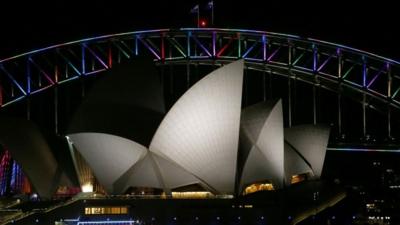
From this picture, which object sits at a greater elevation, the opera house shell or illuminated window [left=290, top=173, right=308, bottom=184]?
the opera house shell

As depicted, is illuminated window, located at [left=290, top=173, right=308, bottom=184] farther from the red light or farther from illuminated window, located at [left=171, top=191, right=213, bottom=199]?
the red light

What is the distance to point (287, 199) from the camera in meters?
54.3

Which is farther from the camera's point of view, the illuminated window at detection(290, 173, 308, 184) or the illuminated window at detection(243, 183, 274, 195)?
the illuminated window at detection(290, 173, 308, 184)

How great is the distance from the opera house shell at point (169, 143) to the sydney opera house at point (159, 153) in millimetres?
75

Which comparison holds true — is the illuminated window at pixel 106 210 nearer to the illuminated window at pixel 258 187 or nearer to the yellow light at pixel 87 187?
the yellow light at pixel 87 187

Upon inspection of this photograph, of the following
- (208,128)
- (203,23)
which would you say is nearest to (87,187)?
(208,128)

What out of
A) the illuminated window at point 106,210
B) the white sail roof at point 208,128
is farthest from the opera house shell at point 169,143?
the illuminated window at point 106,210

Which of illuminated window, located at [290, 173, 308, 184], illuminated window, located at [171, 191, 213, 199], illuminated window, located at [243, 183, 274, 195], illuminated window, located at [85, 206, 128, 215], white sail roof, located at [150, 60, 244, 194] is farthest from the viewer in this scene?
illuminated window, located at [290, 173, 308, 184]

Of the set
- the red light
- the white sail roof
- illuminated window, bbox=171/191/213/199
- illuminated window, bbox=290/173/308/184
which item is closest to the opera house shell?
the white sail roof

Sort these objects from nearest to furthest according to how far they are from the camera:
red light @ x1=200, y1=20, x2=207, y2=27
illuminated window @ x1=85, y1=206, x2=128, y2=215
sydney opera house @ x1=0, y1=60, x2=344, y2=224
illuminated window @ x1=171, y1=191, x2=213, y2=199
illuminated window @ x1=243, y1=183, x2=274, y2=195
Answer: sydney opera house @ x1=0, y1=60, x2=344, y2=224 < illuminated window @ x1=85, y1=206, x2=128, y2=215 < illuminated window @ x1=171, y1=191, x2=213, y2=199 < illuminated window @ x1=243, y1=183, x2=274, y2=195 < red light @ x1=200, y1=20, x2=207, y2=27

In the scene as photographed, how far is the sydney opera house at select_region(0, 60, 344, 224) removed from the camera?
4962 cm

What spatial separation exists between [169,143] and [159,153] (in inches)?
40.1

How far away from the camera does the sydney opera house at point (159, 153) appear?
49.6 meters

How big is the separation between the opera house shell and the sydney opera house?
0.07 m
